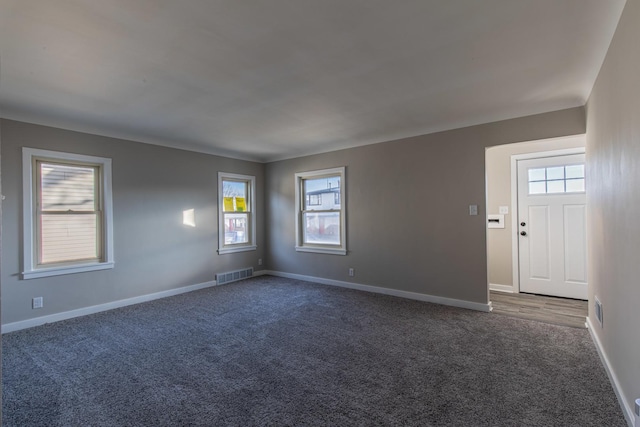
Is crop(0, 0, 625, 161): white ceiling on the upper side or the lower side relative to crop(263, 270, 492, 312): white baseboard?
upper

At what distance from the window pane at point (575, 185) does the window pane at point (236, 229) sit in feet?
16.9

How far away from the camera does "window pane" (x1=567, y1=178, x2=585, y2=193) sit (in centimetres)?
466

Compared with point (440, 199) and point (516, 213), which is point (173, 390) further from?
point (516, 213)

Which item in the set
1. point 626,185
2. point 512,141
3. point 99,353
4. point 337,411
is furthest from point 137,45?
point 512,141

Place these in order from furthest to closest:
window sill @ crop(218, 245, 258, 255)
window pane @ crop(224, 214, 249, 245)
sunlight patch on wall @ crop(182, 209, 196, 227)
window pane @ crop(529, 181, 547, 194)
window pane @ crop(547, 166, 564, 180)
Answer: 1. window pane @ crop(224, 214, 249, 245)
2. window sill @ crop(218, 245, 258, 255)
3. sunlight patch on wall @ crop(182, 209, 196, 227)
4. window pane @ crop(529, 181, 547, 194)
5. window pane @ crop(547, 166, 564, 180)

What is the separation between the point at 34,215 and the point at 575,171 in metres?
6.84

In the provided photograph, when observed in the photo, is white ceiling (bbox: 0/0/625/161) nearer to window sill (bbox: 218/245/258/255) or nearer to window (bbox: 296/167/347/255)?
window (bbox: 296/167/347/255)

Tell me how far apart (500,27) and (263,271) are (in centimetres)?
552

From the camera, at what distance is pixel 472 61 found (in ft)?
8.96

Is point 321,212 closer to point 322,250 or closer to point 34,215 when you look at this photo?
point 322,250

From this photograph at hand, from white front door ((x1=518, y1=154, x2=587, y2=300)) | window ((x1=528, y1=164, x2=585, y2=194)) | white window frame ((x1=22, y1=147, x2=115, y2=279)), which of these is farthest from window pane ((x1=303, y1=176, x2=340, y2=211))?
white window frame ((x1=22, y1=147, x2=115, y2=279))

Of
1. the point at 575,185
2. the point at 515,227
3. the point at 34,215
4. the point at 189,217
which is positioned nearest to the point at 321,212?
the point at 189,217

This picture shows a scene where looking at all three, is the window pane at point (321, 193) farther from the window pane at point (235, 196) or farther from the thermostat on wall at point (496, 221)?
the thermostat on wall at point (496, 221)

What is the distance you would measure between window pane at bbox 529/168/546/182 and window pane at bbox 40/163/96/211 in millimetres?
6049
